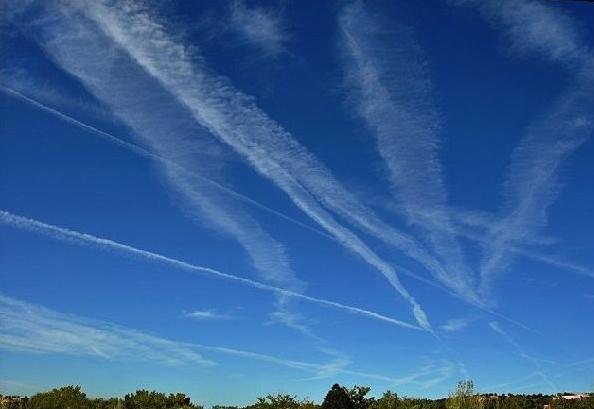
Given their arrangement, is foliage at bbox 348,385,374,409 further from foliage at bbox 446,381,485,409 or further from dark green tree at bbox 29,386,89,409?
dark green tree at bbox 29,386,89,409

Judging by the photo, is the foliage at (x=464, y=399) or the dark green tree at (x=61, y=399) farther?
the dark green tree at (x=61, y=399)

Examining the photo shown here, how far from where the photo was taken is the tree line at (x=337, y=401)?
20859 millimetres

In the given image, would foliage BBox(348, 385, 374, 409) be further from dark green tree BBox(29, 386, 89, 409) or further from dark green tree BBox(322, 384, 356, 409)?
dark green tree BBox(29, 386, 89, 409)

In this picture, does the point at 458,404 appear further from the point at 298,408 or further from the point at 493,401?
the point at 493,401

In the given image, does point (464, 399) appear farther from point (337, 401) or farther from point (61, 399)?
point (61, 399)

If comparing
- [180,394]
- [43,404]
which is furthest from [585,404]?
[43,404]

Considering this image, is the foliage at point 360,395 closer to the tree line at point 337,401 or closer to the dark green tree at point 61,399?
the tree line at point 337,401

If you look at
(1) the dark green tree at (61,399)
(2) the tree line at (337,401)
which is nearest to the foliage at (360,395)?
(2) the tree line at (337,401)

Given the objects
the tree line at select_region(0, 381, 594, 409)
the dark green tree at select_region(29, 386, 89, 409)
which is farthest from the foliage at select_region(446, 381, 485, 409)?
→ the dark green tree at select_region(29, 386, 89, 409)

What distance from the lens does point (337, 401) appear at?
20297 mm

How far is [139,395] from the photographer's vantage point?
107 feet

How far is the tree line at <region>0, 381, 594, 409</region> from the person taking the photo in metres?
20.9

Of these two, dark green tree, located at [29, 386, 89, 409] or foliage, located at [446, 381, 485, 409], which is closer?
foliage, located at [446, 381, 485, 409]

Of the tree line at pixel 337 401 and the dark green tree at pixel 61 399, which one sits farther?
the dark green tree at pixel 61 399
